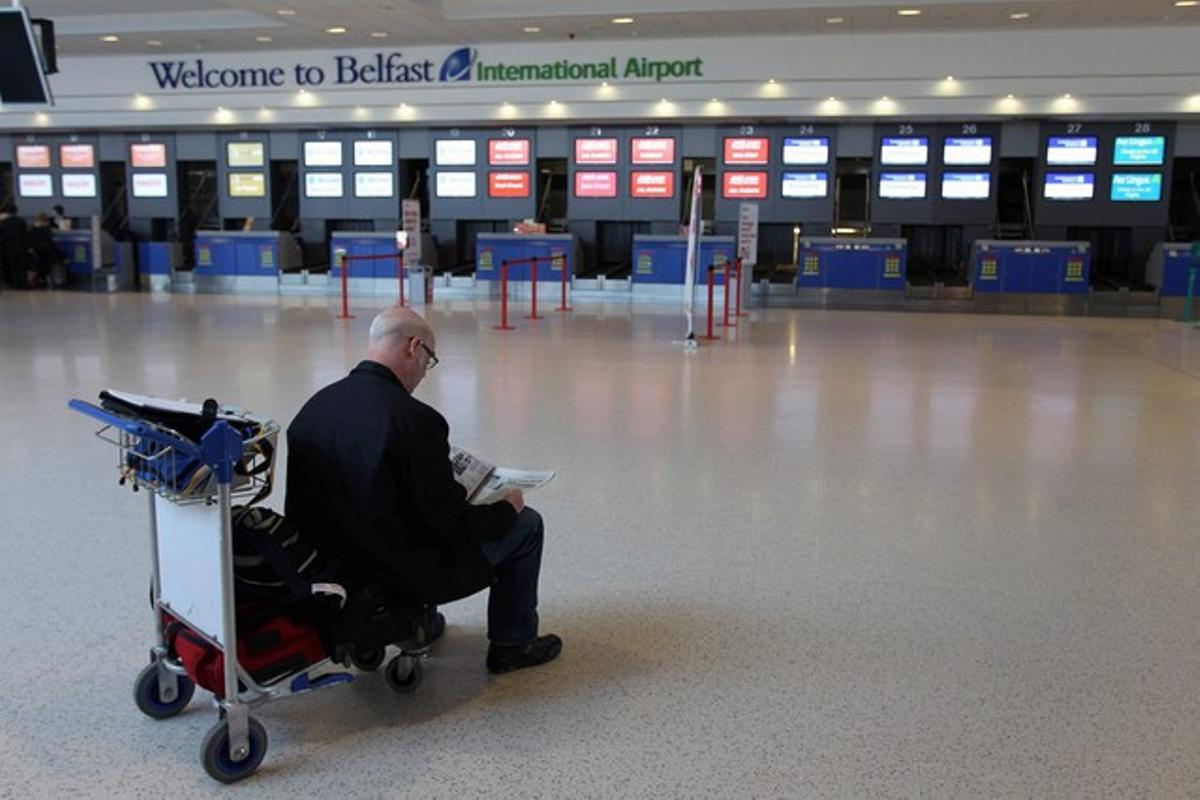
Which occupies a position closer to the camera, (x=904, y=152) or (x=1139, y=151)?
(x=1139, y=151)

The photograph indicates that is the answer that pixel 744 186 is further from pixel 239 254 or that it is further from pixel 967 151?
pixel 239 254

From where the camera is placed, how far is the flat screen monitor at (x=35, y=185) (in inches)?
801

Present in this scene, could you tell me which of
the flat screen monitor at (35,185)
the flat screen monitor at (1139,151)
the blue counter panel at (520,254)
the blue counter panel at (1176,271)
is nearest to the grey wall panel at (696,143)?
the blue counter panel at (520,254)

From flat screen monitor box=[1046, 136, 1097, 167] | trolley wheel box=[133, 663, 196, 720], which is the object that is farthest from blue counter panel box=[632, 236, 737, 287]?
trolley wheel box=[133, 663, 196, 720]

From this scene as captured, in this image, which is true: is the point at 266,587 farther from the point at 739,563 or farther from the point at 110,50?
the point at 110,50

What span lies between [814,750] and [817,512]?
2224 mm

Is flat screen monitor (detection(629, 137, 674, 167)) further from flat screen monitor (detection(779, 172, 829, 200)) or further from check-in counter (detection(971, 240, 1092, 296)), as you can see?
check-in counter (detection(971, 240, 1092, 296))

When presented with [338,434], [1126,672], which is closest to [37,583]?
[338,434]

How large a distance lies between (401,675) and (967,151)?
1588 centimetres

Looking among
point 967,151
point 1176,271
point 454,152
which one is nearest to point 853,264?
point 967,151

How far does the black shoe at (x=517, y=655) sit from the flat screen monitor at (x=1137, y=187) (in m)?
16.0

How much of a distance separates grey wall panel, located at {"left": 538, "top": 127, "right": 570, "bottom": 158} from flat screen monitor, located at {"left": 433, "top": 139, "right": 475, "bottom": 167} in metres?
1.25

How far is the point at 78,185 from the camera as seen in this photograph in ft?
66.6

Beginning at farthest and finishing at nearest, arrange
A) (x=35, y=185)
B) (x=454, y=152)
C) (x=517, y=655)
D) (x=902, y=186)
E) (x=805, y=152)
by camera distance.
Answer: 1. (x=35, y=185)
2. (x=454, y=152)
3. (x=805, y=152)
4. (x=902, y=186)
5. (x=517, y=655)
